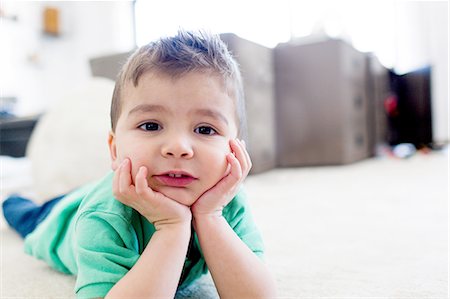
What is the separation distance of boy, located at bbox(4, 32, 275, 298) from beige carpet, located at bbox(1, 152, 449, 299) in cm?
15

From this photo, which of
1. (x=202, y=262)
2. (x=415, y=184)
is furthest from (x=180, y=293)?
(x=415, y=184)

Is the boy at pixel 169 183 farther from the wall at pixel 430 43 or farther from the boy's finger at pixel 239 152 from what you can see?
the wall at pixel 430 43

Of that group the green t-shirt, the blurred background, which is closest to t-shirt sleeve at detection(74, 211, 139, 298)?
the green t-shirt

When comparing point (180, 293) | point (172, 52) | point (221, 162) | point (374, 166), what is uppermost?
point (172, 52)

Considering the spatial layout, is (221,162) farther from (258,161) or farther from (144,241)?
(258,161)

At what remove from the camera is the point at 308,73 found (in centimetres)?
260

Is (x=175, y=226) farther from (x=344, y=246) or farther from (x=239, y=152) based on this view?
(x=344, y=246)

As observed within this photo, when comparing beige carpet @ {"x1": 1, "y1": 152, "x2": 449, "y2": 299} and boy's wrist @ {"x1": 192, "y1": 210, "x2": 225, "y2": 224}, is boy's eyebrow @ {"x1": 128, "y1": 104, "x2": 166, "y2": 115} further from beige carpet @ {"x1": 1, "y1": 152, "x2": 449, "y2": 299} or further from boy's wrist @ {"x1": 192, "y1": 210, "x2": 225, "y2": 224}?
beige carpet @ {"x1": 1, "y1": 152, "x2": 449, "y2": 299}

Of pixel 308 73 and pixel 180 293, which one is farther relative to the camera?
pixel 308 73

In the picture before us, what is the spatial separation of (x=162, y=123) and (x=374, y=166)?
2135 mm

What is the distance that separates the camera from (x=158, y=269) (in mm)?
482

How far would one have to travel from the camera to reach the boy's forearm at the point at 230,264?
512mm

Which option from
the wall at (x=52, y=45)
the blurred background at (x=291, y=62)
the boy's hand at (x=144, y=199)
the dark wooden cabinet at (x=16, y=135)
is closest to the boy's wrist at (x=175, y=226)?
the boy's hand at (x=144, y=199)

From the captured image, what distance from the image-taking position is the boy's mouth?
0.50 meters
